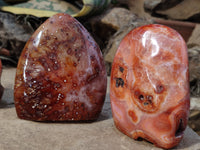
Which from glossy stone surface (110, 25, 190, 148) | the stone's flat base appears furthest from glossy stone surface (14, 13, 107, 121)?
glossy stone surface (110, 25, 190, 148)

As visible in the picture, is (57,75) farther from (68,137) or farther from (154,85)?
(154,85)

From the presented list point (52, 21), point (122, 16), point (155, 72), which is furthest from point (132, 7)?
point (155, 72)

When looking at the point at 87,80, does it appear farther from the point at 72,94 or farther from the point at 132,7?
the point at 132,7

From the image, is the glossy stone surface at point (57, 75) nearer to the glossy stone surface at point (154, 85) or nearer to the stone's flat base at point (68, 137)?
the stone's flat base at point (68, 137)

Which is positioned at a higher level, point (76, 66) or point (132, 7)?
point (76, 66)

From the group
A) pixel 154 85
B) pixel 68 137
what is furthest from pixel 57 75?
pixel 154 85

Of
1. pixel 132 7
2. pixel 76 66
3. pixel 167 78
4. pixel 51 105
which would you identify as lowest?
pixel 132 7

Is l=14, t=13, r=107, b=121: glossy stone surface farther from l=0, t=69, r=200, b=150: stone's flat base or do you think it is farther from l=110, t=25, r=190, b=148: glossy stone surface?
l=110, t=25, r=190, b=148: glossy stone surface
